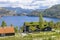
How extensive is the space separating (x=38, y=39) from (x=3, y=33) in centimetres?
958

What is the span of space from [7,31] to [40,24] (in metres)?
10.3

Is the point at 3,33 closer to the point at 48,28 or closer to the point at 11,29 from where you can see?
the point at 11,29

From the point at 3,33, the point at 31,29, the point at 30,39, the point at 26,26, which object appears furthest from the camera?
the point at 26,26

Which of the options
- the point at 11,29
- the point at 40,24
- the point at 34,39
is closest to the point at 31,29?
the point at 40,24

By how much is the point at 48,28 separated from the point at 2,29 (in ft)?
39.1

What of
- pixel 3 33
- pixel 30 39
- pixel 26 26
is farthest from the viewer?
pixel 26 26

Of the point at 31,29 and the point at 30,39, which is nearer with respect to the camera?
the point at 30,39

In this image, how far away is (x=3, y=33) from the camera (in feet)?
Result: 114

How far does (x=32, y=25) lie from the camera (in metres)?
44.7

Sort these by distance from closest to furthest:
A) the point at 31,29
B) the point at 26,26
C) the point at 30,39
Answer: the point at 30,39, the point at 31,29, the point at 26,26

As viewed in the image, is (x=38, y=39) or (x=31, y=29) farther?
(x=31, y=29)

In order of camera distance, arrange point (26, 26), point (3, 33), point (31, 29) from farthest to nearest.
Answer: point (26, 26), point (31, 29), point (3, 33)

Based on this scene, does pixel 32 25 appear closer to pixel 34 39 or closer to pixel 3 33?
pixel 3 33

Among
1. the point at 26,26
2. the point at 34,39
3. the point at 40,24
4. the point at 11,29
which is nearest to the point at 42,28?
the point at 40,24
